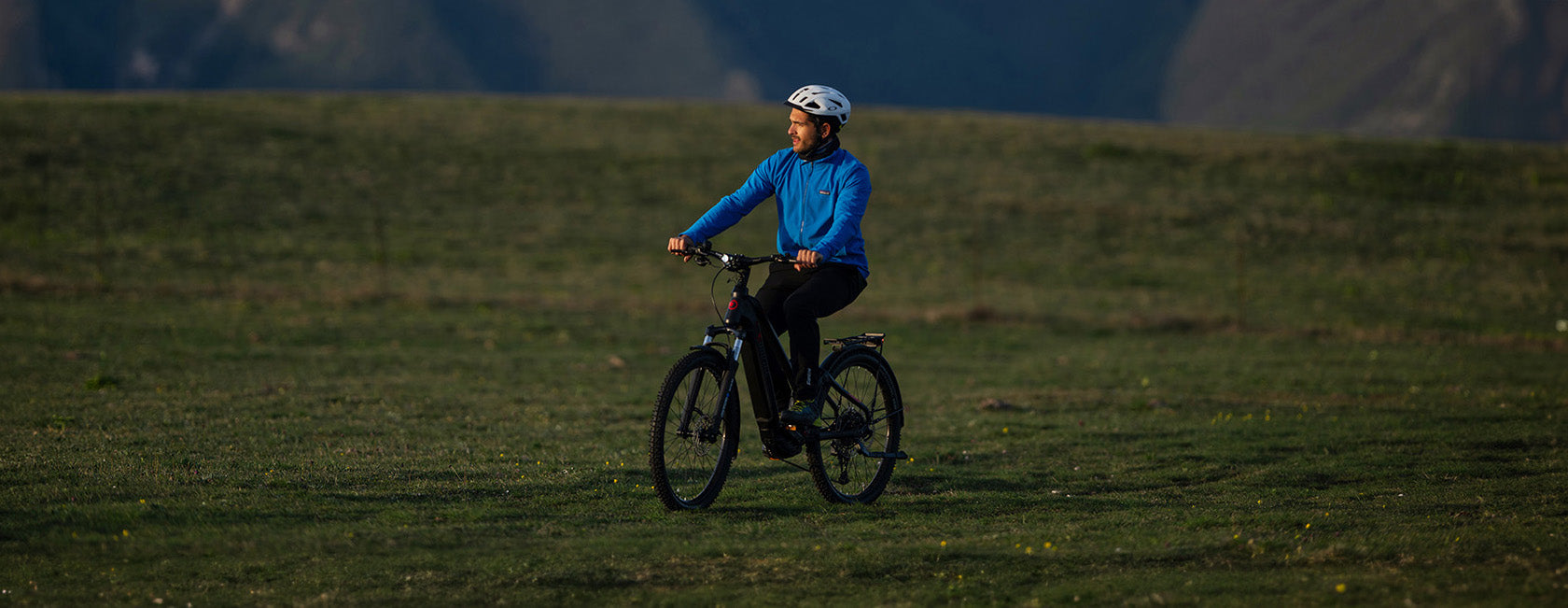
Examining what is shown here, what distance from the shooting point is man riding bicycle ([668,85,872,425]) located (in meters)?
7.60

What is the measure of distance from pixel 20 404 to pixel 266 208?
29540 mm

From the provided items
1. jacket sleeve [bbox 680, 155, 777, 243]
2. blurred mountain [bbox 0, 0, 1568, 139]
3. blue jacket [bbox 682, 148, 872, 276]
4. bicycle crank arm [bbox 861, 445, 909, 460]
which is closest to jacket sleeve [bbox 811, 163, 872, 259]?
blue jacket [bbox 682, 148, 872, 276]

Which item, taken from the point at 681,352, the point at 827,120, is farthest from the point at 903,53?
the point at 827,120

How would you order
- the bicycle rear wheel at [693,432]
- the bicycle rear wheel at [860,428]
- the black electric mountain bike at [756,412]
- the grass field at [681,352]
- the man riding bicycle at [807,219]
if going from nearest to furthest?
1. the grass field at [681,352]
2. the bicycle rear wheel at [693,432]
3. the black electric mountain bike at [756,412]
4. the man riding bicycle at [807,219]
5. the bicycle rear wheel at [860,428]

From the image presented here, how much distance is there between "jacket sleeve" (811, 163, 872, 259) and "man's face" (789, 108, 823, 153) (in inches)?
11.4

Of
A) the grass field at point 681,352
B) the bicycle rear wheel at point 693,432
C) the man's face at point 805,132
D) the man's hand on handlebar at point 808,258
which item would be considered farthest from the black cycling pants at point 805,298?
the grass field at point 681,352

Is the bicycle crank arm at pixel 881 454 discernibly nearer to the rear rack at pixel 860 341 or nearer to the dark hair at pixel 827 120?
the rear rack at pixel 860 341

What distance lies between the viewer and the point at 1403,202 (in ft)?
153

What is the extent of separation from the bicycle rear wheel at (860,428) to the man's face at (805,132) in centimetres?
136

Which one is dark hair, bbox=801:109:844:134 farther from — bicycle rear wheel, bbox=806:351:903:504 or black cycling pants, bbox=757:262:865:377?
bicycle rear wheel, bbox=806:351:903:504

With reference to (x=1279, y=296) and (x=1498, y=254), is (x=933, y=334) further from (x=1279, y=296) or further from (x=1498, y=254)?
(x=1498, y=254)

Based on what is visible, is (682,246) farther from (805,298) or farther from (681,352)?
(681,352)

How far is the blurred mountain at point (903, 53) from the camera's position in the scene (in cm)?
11856

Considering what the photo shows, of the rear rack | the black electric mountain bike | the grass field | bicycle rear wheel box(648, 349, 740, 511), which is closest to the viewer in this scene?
the grass field
